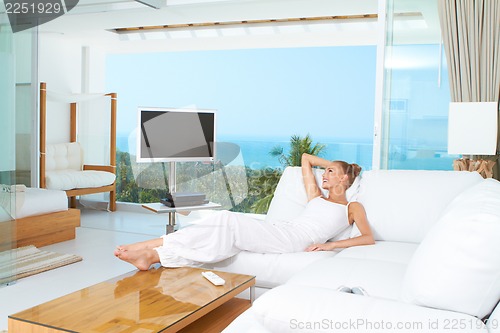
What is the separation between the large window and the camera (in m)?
7.34

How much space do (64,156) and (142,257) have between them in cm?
411

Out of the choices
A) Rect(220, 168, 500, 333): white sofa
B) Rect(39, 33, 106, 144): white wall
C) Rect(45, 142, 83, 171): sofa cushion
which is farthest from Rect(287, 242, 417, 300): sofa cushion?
Rect(39, 33, 106, 144): white wall

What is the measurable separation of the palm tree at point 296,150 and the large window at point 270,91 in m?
0.06

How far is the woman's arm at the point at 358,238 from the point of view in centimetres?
331

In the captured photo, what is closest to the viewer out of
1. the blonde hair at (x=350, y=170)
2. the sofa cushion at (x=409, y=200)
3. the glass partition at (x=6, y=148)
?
the sofa cushion at (x=409, y=200)

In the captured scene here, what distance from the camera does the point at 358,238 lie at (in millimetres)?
3322

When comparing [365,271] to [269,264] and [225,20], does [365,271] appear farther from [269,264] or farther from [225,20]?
[225,20]

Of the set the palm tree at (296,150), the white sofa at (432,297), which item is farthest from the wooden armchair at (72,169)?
the white sofa at (432,297)

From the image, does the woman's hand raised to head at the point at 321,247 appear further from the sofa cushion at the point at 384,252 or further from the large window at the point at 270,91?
the large window at the point at 270,91

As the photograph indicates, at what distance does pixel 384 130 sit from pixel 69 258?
2.87 meters

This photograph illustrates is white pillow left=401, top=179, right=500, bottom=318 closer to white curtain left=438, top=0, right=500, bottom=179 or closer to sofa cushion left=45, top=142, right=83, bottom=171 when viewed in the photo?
white curtain left=438, top=0, right=500, bottom=179

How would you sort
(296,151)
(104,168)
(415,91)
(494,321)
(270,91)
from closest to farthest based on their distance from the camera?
(494,321) < (415,91) < (104,168) < (296,151) < (270,91)

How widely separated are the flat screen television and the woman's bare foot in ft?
6.68

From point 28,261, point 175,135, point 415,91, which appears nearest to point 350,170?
point 415,91
